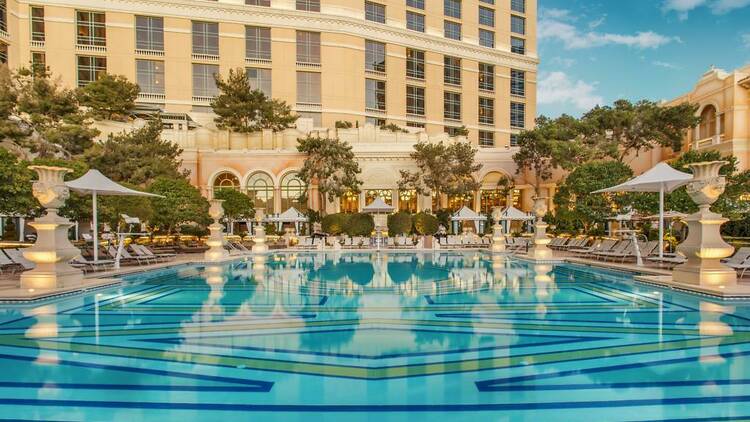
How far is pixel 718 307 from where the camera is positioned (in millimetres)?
7410

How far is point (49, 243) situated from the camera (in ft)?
29.8

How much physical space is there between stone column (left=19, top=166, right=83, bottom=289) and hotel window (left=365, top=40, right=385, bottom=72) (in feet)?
105

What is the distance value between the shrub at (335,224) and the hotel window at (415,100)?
1694 cm

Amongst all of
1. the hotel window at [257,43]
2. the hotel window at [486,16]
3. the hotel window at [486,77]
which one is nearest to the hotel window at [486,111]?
the hotel window at [486,77]

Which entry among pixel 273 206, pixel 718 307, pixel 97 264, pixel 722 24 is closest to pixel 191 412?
pixel 718 307

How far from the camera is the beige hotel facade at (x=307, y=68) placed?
3089 centimetres

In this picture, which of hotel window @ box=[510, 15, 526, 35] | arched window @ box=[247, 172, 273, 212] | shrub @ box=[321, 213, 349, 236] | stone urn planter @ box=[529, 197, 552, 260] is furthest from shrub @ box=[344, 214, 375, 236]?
hotel window @ box=[510, 15, 526, 35]

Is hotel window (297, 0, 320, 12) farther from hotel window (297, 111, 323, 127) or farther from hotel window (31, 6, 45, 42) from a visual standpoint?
hotel window (31, 6, 45, 42)

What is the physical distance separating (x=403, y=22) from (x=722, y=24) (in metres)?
26.8

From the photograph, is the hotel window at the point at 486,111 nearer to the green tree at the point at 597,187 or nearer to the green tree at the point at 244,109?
the green tree at the point at 244,109

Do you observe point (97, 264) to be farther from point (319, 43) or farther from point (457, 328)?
point (319, 43)

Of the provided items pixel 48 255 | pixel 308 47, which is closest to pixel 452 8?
pixel 308 47

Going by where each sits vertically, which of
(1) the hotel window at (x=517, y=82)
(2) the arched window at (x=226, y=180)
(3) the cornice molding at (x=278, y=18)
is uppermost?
(3) the cornice molding at (x=278, y=18)

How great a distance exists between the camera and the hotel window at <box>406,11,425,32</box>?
40.6 m
